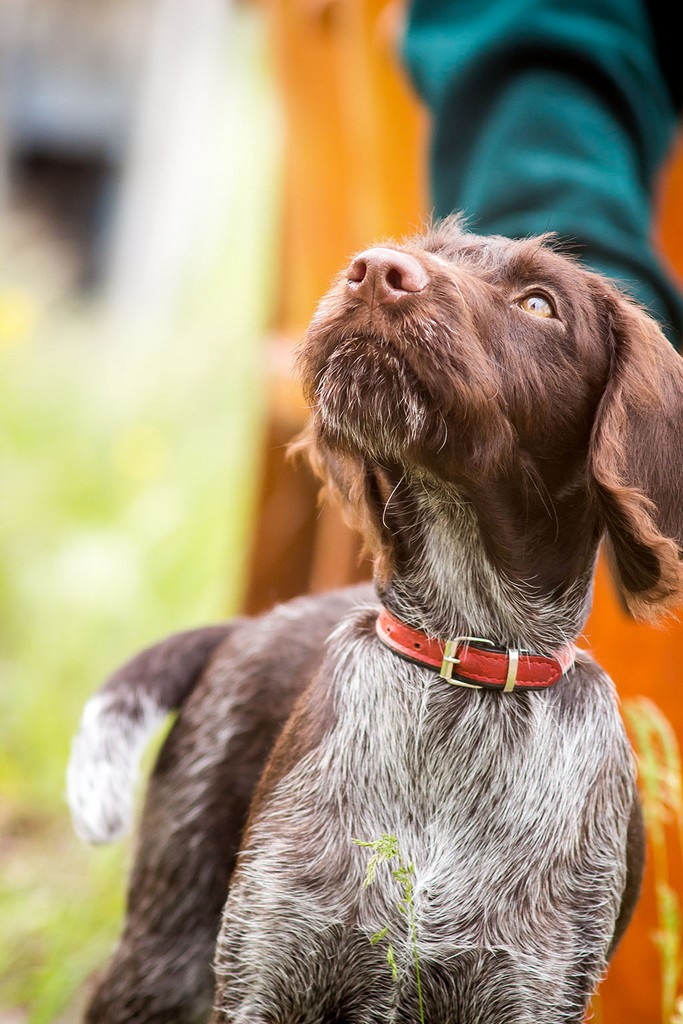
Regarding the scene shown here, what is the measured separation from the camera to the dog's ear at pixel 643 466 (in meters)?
1.71

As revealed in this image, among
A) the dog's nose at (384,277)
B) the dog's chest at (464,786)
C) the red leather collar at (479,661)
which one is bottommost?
the dog's chest at (464,786)

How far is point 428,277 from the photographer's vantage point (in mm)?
1673

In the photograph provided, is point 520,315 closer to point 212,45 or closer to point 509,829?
point 509,829

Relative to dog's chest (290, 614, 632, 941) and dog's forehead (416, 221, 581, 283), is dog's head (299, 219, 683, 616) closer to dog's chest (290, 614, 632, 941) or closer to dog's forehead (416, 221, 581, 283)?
dog's forehead (416, 221, 581, 283)

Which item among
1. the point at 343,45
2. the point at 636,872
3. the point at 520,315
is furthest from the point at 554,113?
the point at 343,45

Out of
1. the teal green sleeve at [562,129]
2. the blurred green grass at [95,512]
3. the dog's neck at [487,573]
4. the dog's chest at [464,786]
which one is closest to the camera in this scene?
the dog's chest at [464,786]

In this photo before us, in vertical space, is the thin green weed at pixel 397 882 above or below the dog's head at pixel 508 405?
below

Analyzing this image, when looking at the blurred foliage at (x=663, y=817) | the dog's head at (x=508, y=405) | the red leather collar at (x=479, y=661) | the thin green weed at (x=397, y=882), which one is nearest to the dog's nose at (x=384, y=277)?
the dog's head at (x=508, y=405)

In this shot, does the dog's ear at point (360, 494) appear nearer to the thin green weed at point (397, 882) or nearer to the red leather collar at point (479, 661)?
the red leather collar at point (479, 661)

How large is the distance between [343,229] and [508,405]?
3573mm

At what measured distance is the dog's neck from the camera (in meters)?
1.84

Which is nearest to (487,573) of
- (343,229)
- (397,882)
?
(397,882)

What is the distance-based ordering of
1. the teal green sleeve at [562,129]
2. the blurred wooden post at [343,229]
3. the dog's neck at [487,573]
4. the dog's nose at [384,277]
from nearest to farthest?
the dog's nose at [384,277], the dog's neck at [487,573], the teal green sleeve at [562,129], the blurred wooden post at [343,229]

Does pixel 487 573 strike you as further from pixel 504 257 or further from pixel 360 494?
pixel 504 257
